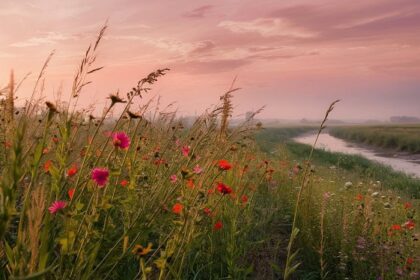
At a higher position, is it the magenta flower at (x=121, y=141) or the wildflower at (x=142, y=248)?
the magenta flower at (x=121, y=141)

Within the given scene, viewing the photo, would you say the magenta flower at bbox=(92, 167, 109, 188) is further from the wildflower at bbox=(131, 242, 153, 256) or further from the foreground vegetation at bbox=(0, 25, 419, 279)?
the wildflower at bbox=(131, 242, 153, 256)

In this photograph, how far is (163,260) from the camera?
1.50 metres

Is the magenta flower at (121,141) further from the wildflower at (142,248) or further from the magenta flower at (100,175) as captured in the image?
the wildflower at (142,248)

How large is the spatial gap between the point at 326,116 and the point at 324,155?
18.5 meters

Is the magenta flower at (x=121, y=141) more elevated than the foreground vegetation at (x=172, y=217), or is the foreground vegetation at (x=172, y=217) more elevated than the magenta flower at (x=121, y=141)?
the magenta flower at (x=121, y=141)

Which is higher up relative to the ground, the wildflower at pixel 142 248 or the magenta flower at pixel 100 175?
the magenta flower at pixel 100 175

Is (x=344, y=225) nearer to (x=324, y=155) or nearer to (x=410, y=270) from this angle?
(x=410, y=270)

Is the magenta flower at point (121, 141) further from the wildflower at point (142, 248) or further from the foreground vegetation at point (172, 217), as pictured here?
the wildflower at point (142, 248)

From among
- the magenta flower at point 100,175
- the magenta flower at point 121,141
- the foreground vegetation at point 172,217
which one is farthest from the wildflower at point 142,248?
the magenta flower at point 121,141

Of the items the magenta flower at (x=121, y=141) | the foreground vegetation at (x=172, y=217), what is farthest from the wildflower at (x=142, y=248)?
the magenta flower at (x=121, y=141)

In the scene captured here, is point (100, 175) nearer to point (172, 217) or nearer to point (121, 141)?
point (121, 141)

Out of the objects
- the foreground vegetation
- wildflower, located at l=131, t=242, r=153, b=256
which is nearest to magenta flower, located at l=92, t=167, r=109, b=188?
the foreground vegetation

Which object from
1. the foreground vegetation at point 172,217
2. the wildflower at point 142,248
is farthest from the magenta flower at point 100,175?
the wildflower at point 142,248

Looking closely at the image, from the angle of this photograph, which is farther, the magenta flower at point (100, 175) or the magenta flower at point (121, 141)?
the magenta flower at point (121, 141)
